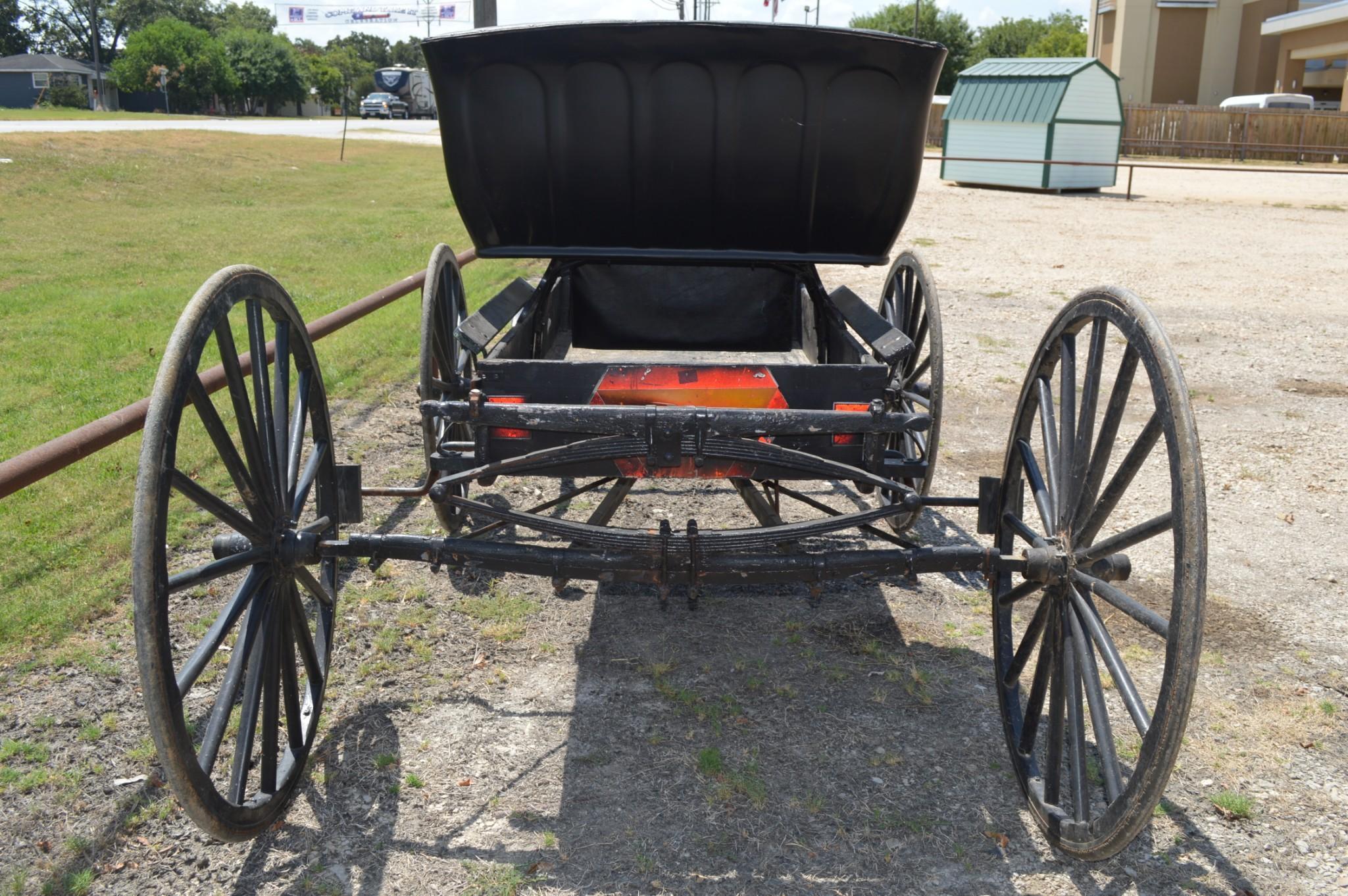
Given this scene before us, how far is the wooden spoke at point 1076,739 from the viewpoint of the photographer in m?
3.05

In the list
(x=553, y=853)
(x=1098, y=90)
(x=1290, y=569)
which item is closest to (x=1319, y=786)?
(x=1290, y=569)

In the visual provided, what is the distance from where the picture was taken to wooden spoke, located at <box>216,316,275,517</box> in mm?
3225

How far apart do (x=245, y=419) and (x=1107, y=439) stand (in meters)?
2.55

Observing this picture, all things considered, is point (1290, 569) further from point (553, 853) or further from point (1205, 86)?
point (1205, 86)

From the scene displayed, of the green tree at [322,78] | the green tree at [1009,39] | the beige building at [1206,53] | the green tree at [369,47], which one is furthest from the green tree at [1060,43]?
the green tree at [369,47]

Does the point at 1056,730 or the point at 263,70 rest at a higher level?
the point at 263,70

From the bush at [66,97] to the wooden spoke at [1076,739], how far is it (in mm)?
83586

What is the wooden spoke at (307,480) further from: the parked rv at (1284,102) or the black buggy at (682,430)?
the parked rv at (1284,102)

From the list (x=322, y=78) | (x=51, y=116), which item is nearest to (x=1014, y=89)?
(x=51, y=116)

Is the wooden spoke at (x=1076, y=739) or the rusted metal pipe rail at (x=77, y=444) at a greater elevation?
the rusted metal pipe rail at (x=77, y=444)

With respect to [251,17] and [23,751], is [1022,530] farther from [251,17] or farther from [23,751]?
[251,17]

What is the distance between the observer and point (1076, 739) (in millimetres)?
3111

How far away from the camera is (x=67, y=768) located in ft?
11.2

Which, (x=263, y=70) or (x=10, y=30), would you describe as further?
(x=10, y=30)
